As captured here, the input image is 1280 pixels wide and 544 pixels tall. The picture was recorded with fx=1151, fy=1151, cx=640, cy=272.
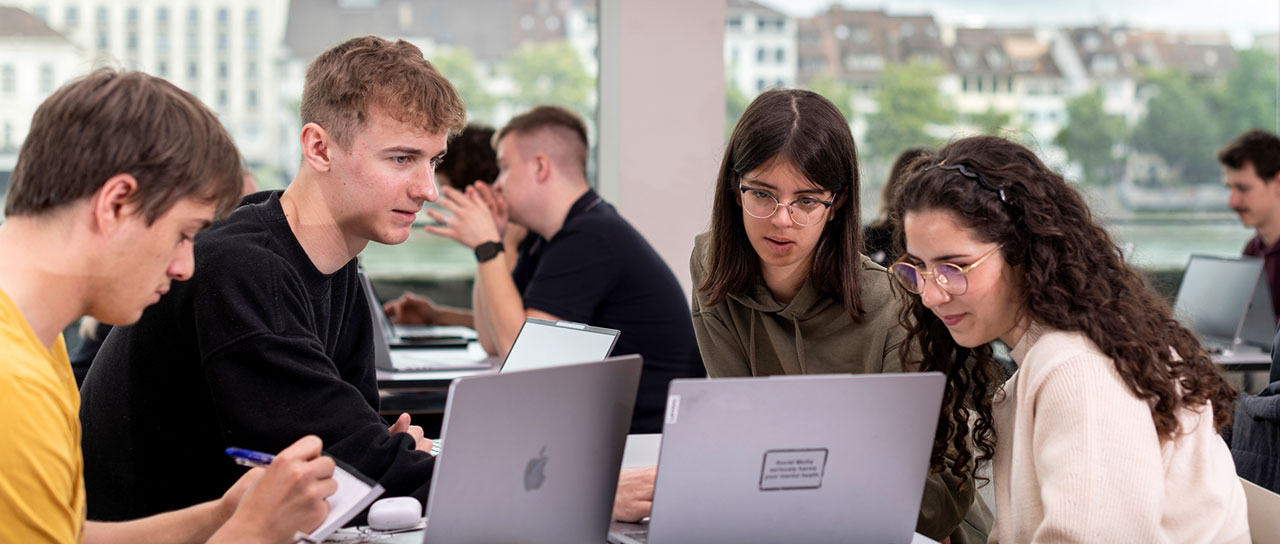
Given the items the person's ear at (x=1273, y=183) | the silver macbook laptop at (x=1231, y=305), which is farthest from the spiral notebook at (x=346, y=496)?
the person's ear at (x=1273, y=183)

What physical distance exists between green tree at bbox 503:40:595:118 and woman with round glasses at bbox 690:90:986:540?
261 cm

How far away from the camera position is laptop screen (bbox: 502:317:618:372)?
1885 millimetres

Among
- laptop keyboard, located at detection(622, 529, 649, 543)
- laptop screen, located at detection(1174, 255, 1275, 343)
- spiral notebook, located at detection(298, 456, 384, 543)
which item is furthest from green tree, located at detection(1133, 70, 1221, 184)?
spiral notebook, located at detection(298, 456, 384, 543)

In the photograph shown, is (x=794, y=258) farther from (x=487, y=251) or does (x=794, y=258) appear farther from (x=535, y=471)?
(x=487, y=251)

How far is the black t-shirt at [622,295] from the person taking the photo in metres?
3.22

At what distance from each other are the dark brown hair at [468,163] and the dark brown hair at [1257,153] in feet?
9.74

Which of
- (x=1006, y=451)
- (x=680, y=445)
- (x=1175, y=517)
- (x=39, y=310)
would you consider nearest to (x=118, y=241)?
(x=39, y=310)

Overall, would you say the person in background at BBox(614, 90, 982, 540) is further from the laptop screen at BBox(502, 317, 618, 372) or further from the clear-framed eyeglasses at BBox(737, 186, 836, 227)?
the laptop screen at BBox(502, 317, 618, 372)

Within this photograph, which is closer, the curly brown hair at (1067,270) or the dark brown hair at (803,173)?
the curly brown hair at (1067,270)

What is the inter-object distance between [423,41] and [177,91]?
340cm

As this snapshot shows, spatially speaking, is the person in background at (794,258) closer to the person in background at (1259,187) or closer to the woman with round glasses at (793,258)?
the woman with round glasses at (793,258)

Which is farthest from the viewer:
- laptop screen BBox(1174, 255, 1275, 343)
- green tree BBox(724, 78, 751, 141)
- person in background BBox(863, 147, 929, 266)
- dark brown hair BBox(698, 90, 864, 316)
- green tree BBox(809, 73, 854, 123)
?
green tree BBox(809, 73, 854, 123)

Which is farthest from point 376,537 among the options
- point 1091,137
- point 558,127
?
point 1091,137

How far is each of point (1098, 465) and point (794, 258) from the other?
834mm
